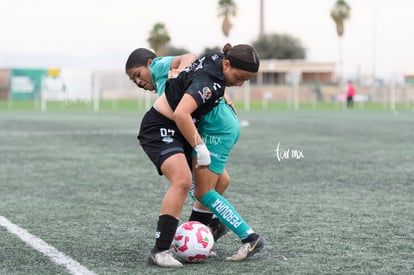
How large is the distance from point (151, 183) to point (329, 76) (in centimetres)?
7572

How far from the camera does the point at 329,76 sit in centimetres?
8425

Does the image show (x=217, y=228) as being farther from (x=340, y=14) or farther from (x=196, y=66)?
(x=340, y=14)

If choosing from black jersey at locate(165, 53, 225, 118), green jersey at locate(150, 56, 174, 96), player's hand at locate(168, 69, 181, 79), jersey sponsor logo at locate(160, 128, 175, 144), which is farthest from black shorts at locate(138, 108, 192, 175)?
green jersey at locate(150, 56, 174, 96)

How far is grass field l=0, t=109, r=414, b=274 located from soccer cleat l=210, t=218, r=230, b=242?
0.09 m

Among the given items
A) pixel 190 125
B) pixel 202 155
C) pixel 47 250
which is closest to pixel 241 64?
pixel 190 125

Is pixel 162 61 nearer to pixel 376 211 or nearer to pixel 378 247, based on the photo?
pixel 378 247

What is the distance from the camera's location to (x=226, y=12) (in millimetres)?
85875

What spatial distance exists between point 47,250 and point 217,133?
149cm

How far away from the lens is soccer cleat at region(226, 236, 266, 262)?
5242 millimetres

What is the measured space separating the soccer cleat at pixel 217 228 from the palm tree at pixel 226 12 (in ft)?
265

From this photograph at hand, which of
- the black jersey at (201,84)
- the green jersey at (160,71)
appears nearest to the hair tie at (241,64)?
the black jersey at (201,84)

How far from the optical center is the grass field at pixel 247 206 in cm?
530

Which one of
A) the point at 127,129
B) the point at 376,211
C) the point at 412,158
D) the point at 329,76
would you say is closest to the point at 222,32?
the point at 329,76

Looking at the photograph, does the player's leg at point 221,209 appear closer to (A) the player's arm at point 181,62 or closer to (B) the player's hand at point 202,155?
(B) the player's hand at point 202,155
